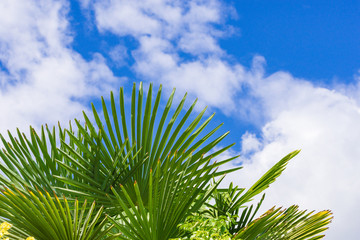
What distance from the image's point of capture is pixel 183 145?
4684 millimetres

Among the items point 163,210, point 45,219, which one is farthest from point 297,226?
point 45,219

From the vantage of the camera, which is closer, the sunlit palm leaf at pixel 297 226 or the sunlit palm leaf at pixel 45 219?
the sunlit palm leaf at pixel 45 219

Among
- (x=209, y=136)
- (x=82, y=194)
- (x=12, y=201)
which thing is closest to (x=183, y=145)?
(x=209, y=136)

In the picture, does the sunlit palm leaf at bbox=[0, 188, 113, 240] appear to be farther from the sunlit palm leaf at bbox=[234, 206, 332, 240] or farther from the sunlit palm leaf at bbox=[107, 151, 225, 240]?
the sunlit palm leaf at bbox=[234, 206, 332, 240]

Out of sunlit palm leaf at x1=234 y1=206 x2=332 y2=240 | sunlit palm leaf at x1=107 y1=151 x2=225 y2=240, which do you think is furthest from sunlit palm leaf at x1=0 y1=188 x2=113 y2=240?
sunlit palm leaf at x1=234 y1=206 x2=332 y2=240

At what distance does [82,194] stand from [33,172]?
83 centimetres

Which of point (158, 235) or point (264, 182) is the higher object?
point (264, 182)

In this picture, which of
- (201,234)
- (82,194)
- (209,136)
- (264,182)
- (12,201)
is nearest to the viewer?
(12,201)

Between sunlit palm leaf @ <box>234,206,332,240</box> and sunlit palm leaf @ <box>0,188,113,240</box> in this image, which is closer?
sunlit palm leaf @ <box>0,188,113,240</box>

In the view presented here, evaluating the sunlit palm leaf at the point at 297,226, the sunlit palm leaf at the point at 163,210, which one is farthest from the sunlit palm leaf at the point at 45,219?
the sunlit palm leaf at the point at 297,226

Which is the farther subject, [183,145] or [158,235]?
[183,145]

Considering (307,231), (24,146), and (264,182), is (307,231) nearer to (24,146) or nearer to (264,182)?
(264,182)

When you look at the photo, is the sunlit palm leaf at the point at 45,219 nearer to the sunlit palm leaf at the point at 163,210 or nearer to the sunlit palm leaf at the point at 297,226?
the sunlit palm leaf at the point at 163,210

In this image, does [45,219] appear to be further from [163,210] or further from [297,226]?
[297,226]
